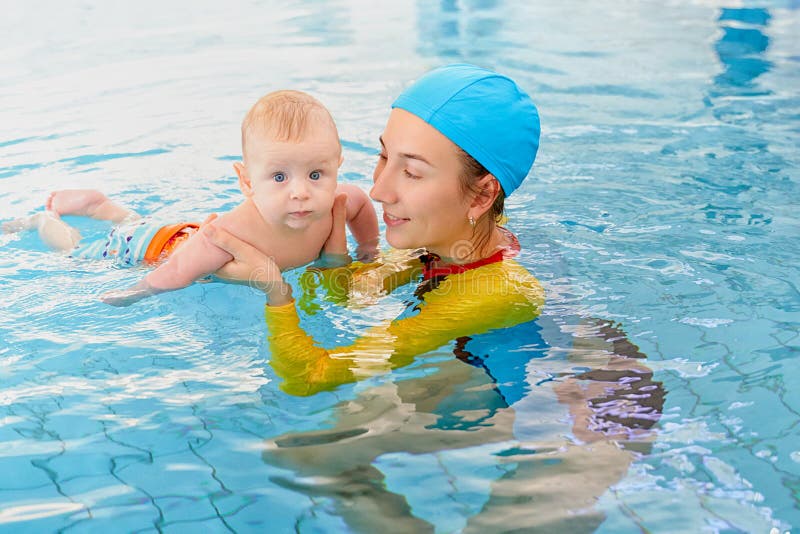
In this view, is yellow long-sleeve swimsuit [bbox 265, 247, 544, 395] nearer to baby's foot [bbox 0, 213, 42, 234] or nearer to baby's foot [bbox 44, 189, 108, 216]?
baby's foot [bbox 44, 189, 108, 216]

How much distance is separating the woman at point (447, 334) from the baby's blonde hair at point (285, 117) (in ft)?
1.12

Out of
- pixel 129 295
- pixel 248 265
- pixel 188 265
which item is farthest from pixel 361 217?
pixel 129 295

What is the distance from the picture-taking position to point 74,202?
4.80 meters

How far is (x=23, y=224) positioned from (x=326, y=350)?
2.51 m

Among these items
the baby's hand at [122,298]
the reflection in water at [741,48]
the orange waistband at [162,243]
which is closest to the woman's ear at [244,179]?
the baby's hand at [122,298]

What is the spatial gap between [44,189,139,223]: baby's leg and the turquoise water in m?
0.27

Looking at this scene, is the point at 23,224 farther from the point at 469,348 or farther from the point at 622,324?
the point at 622,324

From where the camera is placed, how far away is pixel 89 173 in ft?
19.8

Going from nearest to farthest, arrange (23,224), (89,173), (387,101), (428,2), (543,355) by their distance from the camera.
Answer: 1. (543,355)
2. (23,224)
3. (89,173)
4. (387,101)
5. (428,2)

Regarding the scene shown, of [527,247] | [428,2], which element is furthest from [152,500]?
[428,2]

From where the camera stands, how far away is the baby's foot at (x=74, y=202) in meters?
4.80

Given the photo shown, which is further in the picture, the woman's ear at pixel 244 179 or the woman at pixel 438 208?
the woman's ear at pixel 244 179

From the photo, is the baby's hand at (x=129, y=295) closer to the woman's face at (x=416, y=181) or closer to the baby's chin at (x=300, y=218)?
the baby's chin at (x=300, y=218)

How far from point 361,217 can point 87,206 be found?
174 cm
